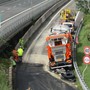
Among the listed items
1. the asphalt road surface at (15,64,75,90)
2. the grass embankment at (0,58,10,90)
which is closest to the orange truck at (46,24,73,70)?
the asphalt road surface at (15,64,75,90)

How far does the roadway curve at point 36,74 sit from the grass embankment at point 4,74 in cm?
121

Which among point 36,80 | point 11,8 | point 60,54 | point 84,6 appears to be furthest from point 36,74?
point 11,8

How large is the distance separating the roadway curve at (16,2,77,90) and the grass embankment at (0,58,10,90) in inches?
47.6

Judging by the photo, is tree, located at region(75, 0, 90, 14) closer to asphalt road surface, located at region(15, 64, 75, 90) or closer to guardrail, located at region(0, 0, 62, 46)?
guardrail, located at region(0, 0, 62, 46)

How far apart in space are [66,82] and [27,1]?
57320 millimetres

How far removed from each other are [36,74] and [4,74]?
14.7 feet

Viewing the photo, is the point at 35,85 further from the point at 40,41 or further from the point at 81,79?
the point at 40,41

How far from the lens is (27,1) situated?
3396 inches

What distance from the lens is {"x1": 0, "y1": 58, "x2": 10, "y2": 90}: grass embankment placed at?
27.0 meters

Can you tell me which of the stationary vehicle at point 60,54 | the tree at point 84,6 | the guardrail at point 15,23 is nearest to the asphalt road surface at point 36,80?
the stationary vehicle at point 60,54

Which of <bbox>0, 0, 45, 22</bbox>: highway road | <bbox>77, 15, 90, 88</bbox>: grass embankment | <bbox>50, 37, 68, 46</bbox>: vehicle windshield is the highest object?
<bbox>50, 37, 68, 46</bbox>: vehicle windshield

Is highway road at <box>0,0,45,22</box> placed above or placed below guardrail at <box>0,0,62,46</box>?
below

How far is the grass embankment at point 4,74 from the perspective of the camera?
88.4ft

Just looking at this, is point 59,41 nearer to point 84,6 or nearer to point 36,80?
point 36,80
